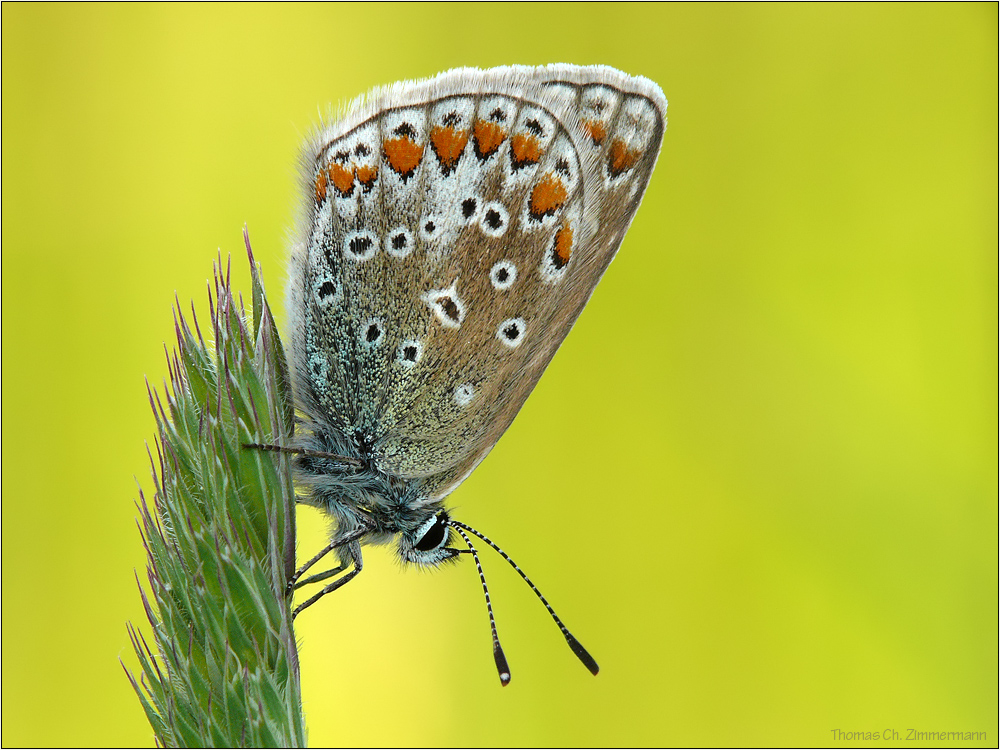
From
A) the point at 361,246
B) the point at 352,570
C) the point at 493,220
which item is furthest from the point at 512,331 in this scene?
the point at 352,570

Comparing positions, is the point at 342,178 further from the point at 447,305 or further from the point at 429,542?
the point at 429,542

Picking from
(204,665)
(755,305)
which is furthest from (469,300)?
(755,305)

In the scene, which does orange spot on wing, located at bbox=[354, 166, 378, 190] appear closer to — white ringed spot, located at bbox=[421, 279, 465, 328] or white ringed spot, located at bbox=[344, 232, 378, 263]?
white ringed spot, located at bbox=[344, 232, 378, 263]

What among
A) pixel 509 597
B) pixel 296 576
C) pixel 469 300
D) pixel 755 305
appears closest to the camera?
pixel 296 576

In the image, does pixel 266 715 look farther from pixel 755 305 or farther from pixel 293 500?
pixel 755 305

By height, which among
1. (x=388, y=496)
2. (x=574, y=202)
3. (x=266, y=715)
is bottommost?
(x=266, y=715)
